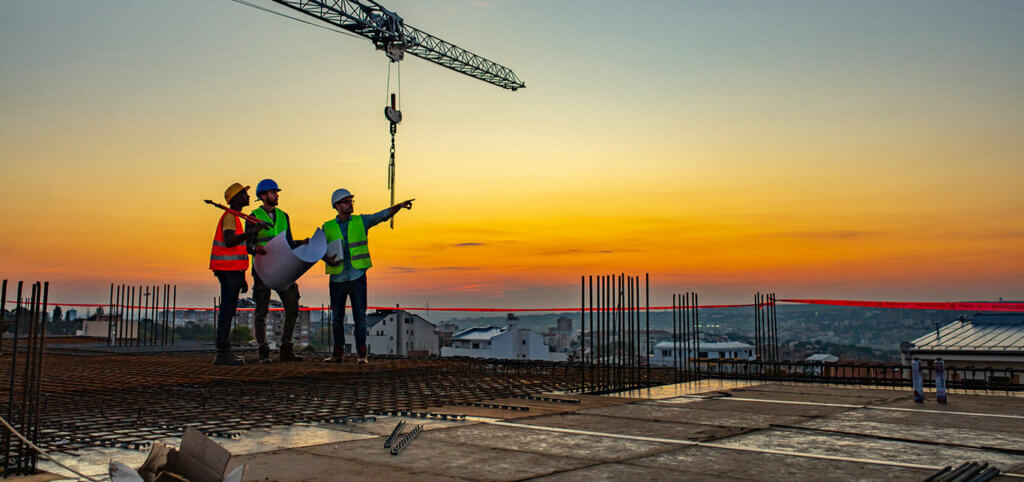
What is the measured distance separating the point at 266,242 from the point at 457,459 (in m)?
7.93

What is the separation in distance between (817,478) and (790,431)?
8.09ft

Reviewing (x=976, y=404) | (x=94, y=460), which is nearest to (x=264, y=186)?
(x=94, y=460)

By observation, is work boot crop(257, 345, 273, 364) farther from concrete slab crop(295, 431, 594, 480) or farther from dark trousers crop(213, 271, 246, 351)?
concrete slab crop(295, 431, 594, 480)

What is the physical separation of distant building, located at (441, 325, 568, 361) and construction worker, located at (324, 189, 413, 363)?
56.0 meters

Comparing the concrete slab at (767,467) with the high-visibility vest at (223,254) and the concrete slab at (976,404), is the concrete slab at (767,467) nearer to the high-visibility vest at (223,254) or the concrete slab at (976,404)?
the concrete slab at (976,404)

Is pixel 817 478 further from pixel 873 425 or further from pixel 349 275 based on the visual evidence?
pixel 349 275

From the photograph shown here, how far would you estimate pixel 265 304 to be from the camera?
1367cm

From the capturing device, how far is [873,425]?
27.5ft

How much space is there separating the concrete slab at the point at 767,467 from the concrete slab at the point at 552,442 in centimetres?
28

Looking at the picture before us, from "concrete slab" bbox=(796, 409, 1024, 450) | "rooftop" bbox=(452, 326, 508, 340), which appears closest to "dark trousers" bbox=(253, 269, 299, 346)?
"concrete slab" bbox=(796, 409, 1024, 450)

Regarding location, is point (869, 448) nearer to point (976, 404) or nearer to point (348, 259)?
point (976, 404)

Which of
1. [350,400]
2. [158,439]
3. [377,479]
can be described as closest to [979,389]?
[350,400]

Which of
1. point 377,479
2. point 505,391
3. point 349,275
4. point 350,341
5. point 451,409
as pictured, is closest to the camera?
point 377,479

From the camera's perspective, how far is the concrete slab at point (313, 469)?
5.40m
